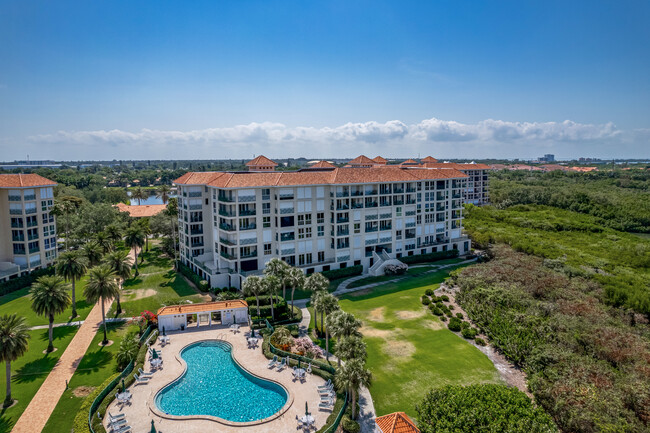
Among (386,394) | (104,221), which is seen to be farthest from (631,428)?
(104,221)

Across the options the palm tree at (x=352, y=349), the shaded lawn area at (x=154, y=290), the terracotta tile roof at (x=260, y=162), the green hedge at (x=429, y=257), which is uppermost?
the terracotta tile roof at (x=260, y=162)

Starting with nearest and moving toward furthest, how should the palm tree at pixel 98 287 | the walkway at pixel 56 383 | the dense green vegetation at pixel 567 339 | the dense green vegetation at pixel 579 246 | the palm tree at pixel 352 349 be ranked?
1. the dense green vegetation at pixel 567 339
2. the palm tree at pixel 352 349
3. the walkway at pixel 56 383
4. the palm tree at pixel 98 287
5. the dense green vegetation at pixel 579 246

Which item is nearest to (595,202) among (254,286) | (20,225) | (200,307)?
(254,286)

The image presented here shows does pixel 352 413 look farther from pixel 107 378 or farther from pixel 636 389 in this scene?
pixel 107 378

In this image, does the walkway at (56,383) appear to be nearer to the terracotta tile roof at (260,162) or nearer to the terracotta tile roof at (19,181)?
the terracotta tile roof at (19,181)

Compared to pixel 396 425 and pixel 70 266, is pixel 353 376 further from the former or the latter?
pixel 70 266

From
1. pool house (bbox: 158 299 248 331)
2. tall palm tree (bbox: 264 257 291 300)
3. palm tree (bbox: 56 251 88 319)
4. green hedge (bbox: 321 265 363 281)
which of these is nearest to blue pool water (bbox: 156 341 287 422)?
pool house (bbox: 158 299 248 331)

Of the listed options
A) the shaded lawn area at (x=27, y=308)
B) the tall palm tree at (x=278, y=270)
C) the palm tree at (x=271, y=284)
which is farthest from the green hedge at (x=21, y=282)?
the palm tree at (x=271, y=284)
